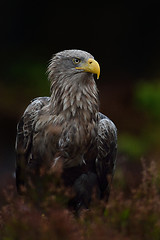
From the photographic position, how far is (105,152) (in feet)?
18.2

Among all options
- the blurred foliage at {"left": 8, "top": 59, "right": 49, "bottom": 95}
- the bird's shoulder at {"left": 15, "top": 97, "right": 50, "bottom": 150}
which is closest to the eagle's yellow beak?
the bird's shoulder at {"left": 15, "top": 97, "right": 50, "bottom": 150}

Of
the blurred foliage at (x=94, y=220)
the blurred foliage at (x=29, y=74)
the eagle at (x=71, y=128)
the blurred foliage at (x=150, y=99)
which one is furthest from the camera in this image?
the blurred foliage at (x=29, y=74)

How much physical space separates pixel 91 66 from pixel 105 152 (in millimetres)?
923

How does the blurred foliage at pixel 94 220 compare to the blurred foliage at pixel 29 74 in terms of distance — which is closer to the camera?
the blurred foliage at pixel 94 220

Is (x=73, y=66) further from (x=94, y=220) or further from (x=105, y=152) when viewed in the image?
(x=94, y=220)

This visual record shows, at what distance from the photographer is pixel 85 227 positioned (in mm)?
3922

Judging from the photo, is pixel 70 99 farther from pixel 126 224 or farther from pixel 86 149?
pixel 126 224

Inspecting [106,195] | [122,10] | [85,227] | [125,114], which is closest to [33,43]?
[122,10]

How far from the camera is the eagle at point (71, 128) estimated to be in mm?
5141

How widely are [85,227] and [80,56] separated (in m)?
1.76

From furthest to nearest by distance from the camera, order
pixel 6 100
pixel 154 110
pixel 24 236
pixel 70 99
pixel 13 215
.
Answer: pixel 6 100
pixel 154 110
pixel 70 99
pixel 13 215
pixel 24 236

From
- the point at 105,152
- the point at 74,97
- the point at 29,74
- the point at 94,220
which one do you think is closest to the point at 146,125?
the point at 29,74

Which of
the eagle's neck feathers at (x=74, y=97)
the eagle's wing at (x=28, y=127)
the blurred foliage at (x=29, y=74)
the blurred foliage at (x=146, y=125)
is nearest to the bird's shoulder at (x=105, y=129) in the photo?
the eagle's neck feathers at (x=74, y=97)

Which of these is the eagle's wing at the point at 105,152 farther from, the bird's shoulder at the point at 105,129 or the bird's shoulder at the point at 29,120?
the bird's shoulder at the point at 29,120
